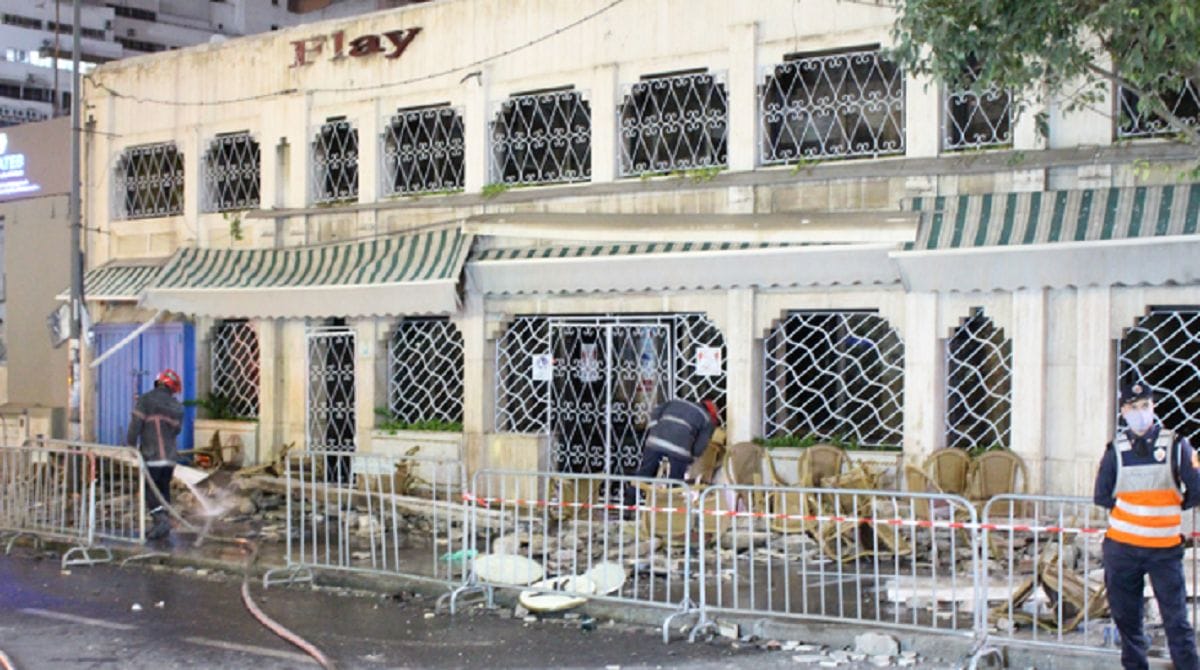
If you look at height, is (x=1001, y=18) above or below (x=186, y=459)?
above

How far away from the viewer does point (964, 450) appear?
44.8 ft

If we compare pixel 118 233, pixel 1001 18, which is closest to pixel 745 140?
pixel 1001 18

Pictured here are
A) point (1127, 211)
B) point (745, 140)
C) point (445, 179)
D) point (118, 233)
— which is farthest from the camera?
point (118, 233)

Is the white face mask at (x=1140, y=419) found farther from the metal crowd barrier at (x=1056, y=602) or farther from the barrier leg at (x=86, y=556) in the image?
the barrier leg at (x=86, y=556)

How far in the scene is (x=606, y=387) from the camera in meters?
16.2

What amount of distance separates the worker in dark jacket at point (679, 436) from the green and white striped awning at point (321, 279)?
396 centimetres

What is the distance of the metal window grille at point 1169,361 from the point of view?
42.1 ft

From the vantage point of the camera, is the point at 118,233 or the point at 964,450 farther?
the point at 118,233

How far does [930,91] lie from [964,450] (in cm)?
371

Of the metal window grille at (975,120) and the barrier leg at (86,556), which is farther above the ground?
the metal window grille at (975,120)

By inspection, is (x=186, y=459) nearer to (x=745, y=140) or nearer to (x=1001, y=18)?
(x=745, y=140)

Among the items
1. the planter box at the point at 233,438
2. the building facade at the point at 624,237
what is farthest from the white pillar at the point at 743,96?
the planter box at the point at 233,438

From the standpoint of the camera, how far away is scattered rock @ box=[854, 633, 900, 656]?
8.90m

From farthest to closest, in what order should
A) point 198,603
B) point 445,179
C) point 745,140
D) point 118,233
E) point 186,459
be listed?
point 118,233 → point 186,459 → point 445,179 → point 745,140 → point 198,603
